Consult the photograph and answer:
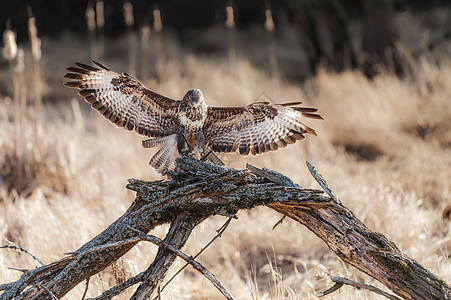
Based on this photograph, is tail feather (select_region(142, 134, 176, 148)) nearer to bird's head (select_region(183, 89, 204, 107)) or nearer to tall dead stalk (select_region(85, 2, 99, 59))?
bird's head (select_region(183, 89, 204, 107))

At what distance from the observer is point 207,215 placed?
2350 millimetres

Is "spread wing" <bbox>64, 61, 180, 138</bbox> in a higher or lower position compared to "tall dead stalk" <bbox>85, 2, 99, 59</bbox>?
lower

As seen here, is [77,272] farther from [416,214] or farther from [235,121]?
[416,214]

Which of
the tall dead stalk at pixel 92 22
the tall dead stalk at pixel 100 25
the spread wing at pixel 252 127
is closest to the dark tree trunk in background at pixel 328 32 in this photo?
the tall dead stalk at pixel 100 25

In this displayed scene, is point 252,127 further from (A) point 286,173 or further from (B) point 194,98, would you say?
(A) point 286,173

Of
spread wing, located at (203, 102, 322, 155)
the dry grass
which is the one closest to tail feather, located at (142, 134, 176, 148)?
spread wing, located at (203, 102, 322, 155)

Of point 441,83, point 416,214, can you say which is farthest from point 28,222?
point 441,83

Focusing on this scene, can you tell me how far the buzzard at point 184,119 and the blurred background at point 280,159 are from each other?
0.18m

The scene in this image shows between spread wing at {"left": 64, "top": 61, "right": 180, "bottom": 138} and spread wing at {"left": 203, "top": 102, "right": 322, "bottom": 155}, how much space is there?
21 cm

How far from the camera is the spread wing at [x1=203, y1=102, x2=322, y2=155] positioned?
9.13 ft

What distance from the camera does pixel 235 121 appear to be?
282 centimetres

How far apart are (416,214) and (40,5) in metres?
17.0

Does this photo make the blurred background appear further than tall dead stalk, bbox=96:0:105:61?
No

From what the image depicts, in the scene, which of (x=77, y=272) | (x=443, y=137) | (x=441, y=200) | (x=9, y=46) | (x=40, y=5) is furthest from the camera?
(x=40, y=5)
